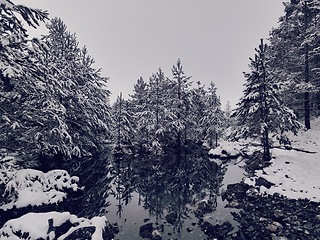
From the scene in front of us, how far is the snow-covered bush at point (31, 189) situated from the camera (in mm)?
8148

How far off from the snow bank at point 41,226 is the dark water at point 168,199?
2.07m

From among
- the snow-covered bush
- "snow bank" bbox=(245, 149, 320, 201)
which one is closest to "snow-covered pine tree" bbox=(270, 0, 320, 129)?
"snow bank" bbox=(245, 149, 320, 201)

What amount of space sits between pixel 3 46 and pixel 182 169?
16.8 metres

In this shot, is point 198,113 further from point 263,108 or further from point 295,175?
point 295,175

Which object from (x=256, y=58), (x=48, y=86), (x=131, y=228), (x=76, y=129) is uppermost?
(x=256, y=58)

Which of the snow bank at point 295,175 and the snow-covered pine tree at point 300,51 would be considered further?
the snow-covered pine tree at point 300,51

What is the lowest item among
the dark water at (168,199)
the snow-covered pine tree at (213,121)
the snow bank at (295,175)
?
the dark water at (168,199)

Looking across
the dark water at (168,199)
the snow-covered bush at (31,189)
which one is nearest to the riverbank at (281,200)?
the dark water at (168,199)

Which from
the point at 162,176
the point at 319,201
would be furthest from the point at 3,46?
the point at 319,201

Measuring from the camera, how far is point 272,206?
29.5 ft

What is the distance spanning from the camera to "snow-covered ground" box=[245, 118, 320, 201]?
10.1 m

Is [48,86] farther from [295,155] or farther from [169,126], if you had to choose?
[169,126]

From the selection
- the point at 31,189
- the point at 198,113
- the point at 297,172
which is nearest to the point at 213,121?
the point at 198,113

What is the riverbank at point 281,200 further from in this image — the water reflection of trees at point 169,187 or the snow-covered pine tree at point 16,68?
the snow-covered pine tree at point 16,68
